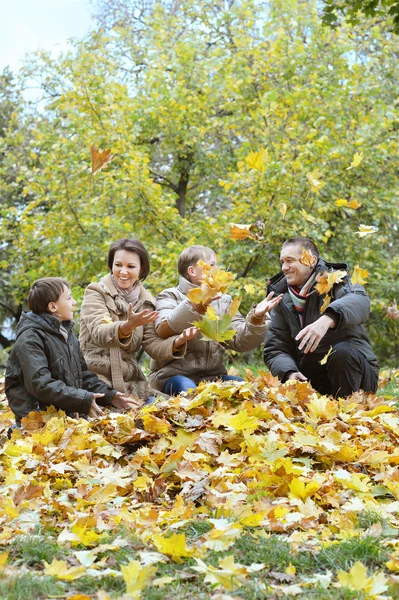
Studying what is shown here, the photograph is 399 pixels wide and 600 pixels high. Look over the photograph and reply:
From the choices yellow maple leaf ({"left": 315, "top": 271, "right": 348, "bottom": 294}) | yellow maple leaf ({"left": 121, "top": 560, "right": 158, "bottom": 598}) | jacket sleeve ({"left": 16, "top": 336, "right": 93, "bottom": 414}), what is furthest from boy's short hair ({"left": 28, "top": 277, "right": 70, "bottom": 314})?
yellow maple leaf ({"left": 121, "top": 560, "right": 158, "bottom": 598})

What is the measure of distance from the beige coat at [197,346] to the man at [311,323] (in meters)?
0.20

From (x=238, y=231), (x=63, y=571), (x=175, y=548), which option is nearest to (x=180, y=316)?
(x=238, y=231)

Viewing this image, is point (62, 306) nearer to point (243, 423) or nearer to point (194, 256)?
point (194, 256)

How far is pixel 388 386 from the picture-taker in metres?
7.42

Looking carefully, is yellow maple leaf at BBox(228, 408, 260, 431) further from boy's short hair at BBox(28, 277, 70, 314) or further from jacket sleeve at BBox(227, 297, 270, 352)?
boy's short hair at BBox(28, 277, 70, 314)

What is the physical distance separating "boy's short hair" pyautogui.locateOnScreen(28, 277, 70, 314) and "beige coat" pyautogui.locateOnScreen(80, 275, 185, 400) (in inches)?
19.8

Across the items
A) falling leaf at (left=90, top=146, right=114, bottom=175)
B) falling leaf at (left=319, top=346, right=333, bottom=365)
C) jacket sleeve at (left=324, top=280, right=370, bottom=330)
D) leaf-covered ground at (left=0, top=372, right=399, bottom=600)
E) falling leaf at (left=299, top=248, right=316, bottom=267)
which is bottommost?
leaf-covered ground at (left=0, top=372, right=399, bottom=600)

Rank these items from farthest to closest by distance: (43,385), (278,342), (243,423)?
(278,342) → (43,385) → (243,423)

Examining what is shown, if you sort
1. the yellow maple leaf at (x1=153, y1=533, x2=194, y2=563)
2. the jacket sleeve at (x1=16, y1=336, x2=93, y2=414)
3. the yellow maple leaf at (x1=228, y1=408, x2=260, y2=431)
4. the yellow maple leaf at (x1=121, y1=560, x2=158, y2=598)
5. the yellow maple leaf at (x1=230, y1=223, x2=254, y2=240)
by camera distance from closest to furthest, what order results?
the yellow maple leaf at (x1=121, y1=560, x2=158, y2=598) → the yellow maple leaf at (x1=153, y1=533, x2=194, y2=563) → the yellow maple leaf at (x1=228, y1=408, x2=260, y2=431) → the jacket sleeve at (x1=16, y1=336, x2=93, y2=414) → the yellow maple leaf at (x1=230, y1=223, x2=254, y2=240)

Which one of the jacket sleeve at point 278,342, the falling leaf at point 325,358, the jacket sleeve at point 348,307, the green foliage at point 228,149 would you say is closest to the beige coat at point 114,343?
the jacket sleeve at point 278,342

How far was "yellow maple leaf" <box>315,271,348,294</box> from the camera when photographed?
5.30 metres

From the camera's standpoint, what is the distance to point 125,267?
5453 millimetres

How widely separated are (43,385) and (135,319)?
2.53 feet

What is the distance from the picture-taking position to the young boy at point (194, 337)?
17.5ft
